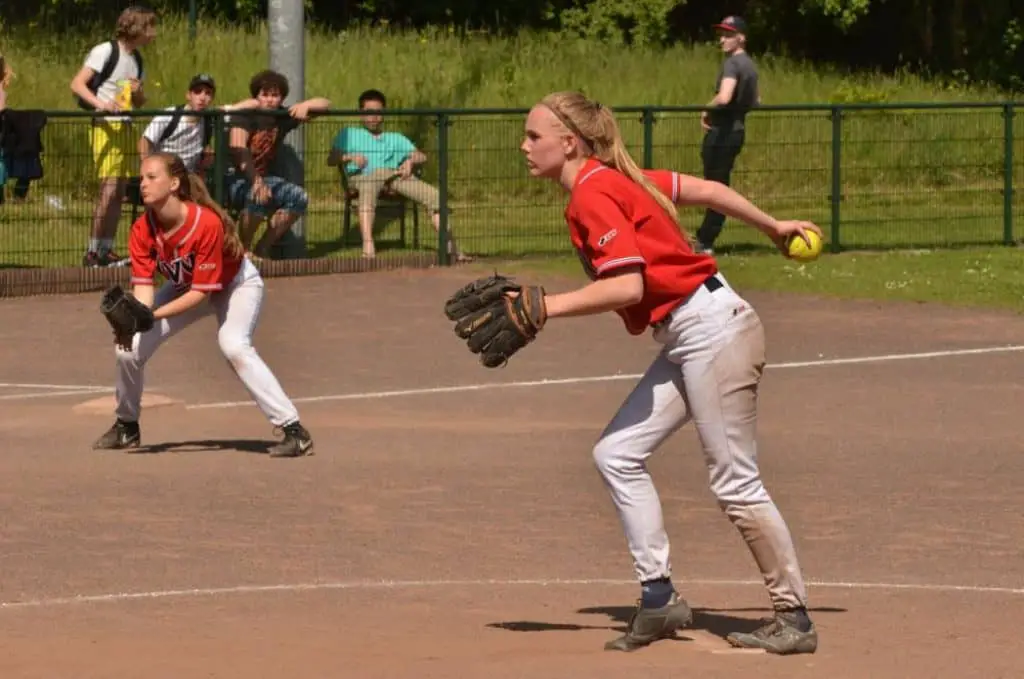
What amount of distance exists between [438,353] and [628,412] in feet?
28.4

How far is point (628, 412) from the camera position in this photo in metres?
7.87

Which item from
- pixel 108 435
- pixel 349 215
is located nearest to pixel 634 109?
pixel 349 215

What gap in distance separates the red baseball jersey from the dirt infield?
1.14 m

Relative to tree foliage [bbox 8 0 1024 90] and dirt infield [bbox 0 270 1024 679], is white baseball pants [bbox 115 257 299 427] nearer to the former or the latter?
dirt infield [bbox 0 270 1024 679]

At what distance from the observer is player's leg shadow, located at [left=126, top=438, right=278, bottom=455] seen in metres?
12.4

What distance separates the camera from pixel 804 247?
819 centimetres

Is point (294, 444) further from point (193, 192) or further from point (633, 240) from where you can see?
point (633, 240)

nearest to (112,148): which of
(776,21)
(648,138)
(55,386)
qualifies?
(55,386)

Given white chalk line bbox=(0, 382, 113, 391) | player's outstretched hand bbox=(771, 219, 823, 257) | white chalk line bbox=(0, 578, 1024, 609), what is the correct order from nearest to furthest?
1. player's outstretched hand bbox=(771, 219, 823, 257)
2. white chalk line bbox=(0, 578, 1024, 609)
3. white chalk line bbox=(0, 382, 113, 391)

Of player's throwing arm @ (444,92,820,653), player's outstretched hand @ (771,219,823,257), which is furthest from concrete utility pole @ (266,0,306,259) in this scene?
player's throwing arm @ (444,92,820,653)

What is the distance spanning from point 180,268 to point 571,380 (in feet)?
12.7

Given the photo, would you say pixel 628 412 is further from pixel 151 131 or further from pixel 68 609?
pixel 151 131

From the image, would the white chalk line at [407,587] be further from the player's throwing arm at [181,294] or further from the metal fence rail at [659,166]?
the metal fence rail at [659,166]

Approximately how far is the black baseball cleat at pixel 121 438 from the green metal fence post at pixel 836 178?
474 inches
